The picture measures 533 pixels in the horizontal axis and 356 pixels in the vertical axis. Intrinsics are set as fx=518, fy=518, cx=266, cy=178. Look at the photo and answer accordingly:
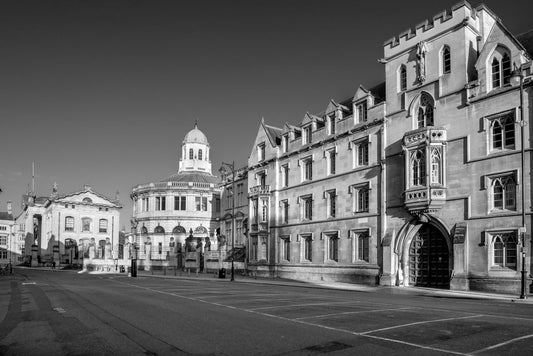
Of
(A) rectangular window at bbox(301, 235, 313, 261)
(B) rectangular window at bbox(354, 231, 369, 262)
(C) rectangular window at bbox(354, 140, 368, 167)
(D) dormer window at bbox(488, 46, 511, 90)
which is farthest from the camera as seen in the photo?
(A) rectangular window at bbox(301, 235, 313, 261)

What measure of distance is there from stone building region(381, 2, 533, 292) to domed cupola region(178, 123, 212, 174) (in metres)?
64.1

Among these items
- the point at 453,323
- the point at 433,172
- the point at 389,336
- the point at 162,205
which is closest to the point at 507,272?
the point at 433,172

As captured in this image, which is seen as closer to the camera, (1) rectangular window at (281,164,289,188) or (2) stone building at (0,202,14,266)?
(1) rectangular window at (281,164,289,188)

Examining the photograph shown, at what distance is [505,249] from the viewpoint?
27.2m

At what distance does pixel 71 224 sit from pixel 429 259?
82.9m

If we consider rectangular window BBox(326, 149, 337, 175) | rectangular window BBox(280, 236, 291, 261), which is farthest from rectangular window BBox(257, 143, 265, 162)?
rectangular window BBox(326, 149, 337, 175)

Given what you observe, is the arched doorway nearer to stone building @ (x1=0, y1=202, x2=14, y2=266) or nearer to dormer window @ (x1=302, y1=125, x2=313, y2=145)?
dormer window @ (x1=302, y1=125, x2=313, y2=145)

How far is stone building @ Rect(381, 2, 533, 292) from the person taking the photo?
89.5 ft

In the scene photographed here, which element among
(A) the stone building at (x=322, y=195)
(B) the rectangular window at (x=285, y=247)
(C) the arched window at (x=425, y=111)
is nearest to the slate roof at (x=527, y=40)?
(C) the arched window at (x=425, y=111)

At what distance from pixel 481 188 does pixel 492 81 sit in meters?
6.01

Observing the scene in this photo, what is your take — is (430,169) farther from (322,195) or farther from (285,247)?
(285,247)

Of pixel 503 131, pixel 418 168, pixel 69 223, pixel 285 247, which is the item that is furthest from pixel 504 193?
pixel 69 223

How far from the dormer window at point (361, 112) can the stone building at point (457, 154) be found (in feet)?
8.75

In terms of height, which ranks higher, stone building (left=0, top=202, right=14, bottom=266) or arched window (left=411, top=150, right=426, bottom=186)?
arched window (left=411, top=150, right=426, bottom=186)
